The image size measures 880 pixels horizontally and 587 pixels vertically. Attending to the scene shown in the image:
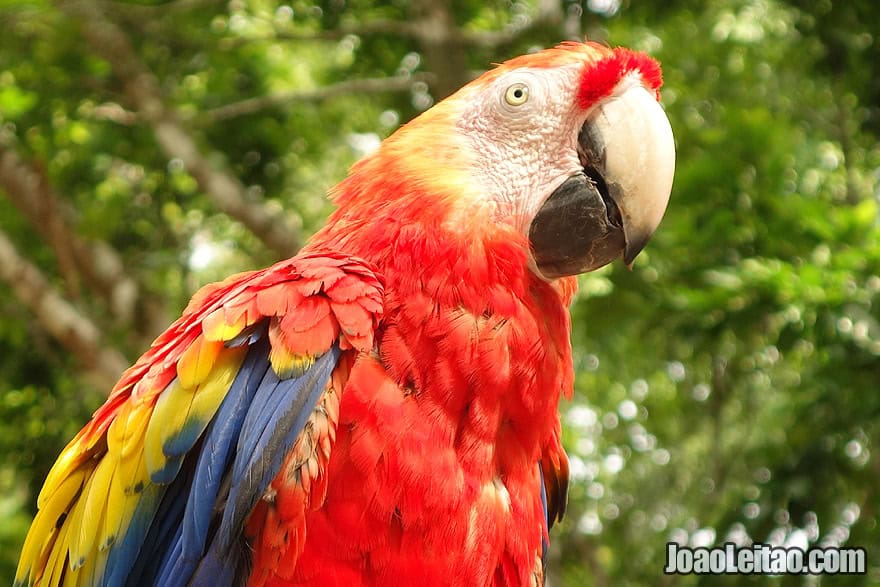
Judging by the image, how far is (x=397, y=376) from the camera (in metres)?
1.48

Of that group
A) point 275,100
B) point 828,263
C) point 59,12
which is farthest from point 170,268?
point 828,263

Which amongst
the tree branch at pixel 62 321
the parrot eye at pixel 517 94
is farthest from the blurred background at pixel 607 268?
the parrot eye at pixel 517 94

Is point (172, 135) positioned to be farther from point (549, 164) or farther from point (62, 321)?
point (549, 164)

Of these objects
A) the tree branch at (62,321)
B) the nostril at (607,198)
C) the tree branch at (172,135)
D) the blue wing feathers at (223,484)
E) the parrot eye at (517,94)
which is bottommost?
the tree branch at (62,321)

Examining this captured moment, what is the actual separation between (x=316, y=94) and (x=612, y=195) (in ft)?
8.41

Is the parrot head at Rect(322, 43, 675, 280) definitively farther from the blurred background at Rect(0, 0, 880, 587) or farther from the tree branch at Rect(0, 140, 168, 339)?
the tree branch at Rect(0, 140, 168, 339)

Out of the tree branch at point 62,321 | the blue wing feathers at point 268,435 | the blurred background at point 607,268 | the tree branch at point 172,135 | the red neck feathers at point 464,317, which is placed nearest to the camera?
the blue wing feathers at point 268,435

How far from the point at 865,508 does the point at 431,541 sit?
2072mm

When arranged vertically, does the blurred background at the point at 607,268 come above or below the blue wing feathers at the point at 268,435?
below

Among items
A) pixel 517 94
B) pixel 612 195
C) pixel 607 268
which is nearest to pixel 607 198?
pixel 612 195

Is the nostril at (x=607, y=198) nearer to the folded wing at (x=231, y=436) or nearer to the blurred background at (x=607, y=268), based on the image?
the folded wing at (x=231, y=436)

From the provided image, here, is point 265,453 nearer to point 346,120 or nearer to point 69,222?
point 69,222

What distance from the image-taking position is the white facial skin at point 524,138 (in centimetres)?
160

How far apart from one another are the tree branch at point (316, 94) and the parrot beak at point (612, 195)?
2137 mm
